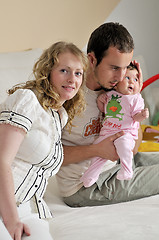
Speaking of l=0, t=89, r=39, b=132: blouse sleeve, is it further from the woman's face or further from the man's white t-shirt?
the man's white t-shirt

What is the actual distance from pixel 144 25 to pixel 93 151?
1980 mm

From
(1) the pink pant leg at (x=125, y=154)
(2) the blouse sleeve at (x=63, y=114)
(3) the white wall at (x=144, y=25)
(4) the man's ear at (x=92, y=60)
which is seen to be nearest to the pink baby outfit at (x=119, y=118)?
(1) the pink pant leg at (x=125, y=154)

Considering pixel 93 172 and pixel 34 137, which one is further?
pixel 93 172

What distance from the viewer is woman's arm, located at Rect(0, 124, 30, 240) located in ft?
3.24

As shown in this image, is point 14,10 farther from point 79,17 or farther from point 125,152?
point 125,152

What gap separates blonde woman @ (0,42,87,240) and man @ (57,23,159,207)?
257mm

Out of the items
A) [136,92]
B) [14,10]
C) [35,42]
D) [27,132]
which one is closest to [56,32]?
[35,42]

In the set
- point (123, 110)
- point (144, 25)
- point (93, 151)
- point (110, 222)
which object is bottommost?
point (110, 222)

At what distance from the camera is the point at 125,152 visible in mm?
1516

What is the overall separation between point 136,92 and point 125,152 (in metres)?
0.32

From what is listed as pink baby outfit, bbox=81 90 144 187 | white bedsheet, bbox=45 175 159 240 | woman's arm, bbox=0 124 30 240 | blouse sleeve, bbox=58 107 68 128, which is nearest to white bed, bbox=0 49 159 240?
white bedsheet, bbox=45 175 159 240

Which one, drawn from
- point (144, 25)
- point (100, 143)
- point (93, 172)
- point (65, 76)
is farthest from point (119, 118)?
point (144, 25)

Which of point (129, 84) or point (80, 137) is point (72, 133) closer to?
point (80, 137)

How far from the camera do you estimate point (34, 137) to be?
115 centimetres
